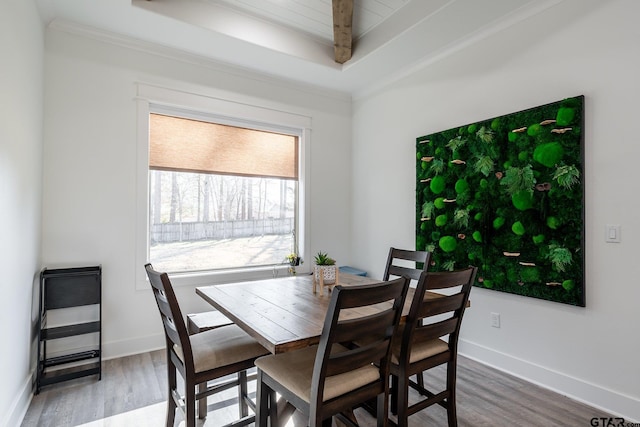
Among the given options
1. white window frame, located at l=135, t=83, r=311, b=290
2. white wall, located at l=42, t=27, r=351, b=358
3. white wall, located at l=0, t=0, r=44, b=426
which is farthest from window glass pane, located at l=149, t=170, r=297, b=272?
white wall, located at l=0, t=0, r=44, b=426

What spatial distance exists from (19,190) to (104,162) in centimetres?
97

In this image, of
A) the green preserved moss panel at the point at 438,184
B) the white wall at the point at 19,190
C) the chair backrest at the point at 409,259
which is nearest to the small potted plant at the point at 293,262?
the chair backrest at the point at 409,259

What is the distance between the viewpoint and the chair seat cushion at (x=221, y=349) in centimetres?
174

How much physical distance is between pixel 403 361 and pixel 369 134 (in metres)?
3.07

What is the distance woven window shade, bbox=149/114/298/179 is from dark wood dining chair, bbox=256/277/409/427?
2.42 meters

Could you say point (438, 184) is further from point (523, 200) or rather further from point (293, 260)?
point (293, 260)

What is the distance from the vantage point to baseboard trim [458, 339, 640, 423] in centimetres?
211

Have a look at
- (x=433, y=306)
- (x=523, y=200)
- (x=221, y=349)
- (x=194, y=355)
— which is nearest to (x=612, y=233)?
(x=523, y=200)

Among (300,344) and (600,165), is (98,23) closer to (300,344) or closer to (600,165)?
(300,344)

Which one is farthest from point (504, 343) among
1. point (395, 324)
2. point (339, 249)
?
point (339, 249)

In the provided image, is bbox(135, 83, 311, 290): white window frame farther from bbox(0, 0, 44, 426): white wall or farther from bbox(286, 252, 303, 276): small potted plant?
bbox(0, 0, 44, 426): white wall

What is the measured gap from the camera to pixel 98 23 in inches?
112

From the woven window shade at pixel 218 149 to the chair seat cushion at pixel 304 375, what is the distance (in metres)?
2.42

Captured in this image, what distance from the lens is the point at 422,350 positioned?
6.08ft
